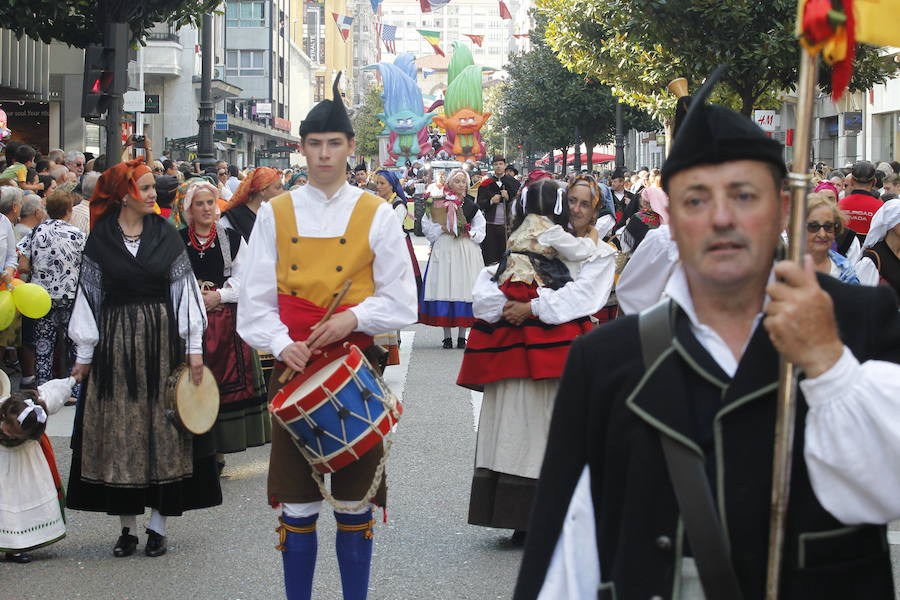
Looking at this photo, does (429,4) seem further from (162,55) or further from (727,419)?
(727,419)

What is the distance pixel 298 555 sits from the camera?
196 inches

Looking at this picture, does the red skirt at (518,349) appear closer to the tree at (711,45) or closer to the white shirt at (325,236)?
the white shirt at (325,236)

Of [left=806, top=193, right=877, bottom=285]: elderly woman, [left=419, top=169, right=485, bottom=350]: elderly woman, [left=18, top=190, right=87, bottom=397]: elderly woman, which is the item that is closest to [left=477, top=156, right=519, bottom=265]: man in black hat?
[left=419, top=169, right=485, bottom=350]: elderly woman

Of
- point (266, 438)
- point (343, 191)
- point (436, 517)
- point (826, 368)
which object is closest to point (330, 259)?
point (343, 191)

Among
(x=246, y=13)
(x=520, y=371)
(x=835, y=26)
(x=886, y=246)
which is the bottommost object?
(x=520, y=371)

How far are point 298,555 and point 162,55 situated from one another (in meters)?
36.2

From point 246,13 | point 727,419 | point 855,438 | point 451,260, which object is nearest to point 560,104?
point 451,260

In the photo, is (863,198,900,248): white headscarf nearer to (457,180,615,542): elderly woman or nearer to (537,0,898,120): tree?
(457,180,615,542): elderly woman

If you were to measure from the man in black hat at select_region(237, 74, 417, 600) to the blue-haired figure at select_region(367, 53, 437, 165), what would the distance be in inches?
2437

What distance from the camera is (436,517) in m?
7.18

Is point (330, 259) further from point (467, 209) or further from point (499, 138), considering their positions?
point (499, 138)

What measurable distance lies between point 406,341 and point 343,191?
33.8 ft

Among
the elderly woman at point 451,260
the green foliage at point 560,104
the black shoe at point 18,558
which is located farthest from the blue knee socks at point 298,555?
the green foliage at point 560,104

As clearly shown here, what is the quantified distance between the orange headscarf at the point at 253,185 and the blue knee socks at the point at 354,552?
3.73 m
